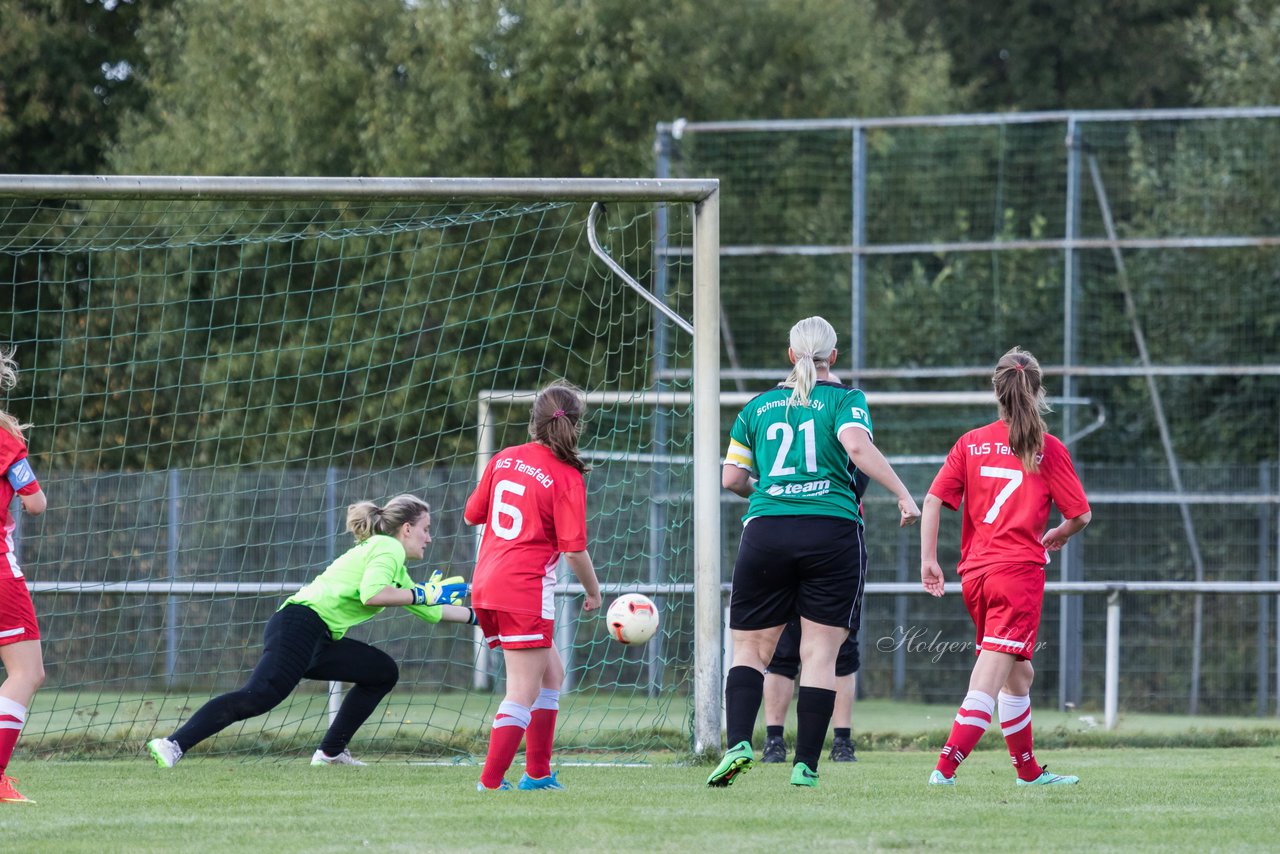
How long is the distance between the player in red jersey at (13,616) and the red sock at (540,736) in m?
1.90

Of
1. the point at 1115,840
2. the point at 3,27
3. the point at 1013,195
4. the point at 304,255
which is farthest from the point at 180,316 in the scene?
the point at 1115,840

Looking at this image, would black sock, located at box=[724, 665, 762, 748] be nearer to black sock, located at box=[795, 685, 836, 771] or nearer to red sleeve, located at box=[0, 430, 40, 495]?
black sock, located at box=[795, 685, 836, 771]

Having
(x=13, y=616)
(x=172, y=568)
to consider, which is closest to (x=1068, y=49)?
(x=172, y=568)

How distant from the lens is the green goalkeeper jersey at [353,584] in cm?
736

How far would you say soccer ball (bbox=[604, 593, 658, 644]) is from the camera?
7066 mm

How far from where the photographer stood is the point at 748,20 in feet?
63.4

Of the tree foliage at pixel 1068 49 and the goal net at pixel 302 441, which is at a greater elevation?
the tree foliage at pixel 1068 49

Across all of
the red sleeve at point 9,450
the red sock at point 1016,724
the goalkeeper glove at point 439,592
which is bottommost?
the red sock at point 1016,724

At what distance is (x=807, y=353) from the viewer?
250 inches

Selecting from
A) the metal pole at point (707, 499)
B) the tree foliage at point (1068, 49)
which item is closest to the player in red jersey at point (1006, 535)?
the metal pole at point (707, 499)

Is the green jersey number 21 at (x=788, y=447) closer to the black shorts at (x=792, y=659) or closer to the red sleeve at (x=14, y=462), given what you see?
the black shorts at (x=792, y=659)

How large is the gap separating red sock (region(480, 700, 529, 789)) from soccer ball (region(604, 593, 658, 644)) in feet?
3.21

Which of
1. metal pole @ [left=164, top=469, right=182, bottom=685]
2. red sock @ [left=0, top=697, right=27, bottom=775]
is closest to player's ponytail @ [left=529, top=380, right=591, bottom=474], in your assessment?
red sock @ [left=0, top=697, right=27, bottom=775]

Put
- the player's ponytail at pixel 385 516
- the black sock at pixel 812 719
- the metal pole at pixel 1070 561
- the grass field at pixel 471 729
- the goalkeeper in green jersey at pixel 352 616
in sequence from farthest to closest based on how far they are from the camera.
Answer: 1. the metal pole at pixel 1070 561
2. the grass field at pixel 471 729
3. the player's ponytail at pixel 385 516
4. the goalkeeper in green jersey at pixel 352 616
5. the black sock at pixel 812 719
